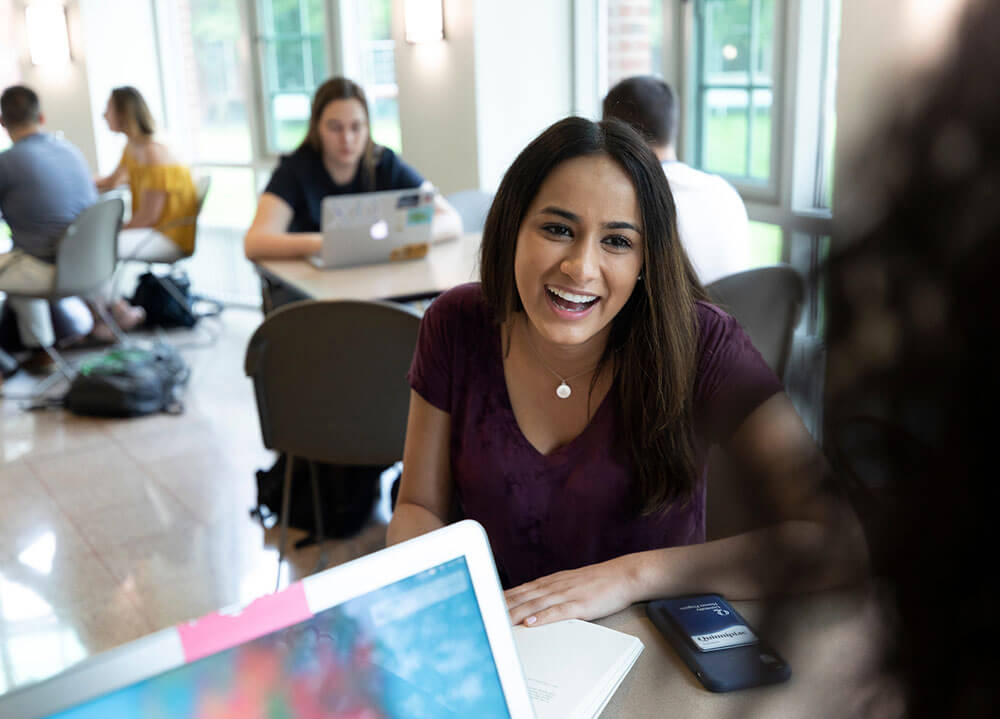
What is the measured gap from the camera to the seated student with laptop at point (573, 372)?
55.3 inches

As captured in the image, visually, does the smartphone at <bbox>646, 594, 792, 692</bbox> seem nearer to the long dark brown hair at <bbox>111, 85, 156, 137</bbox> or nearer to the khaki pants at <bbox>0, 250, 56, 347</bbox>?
the khaki pants at <bbox>0, 250, 56, 347</bbox>

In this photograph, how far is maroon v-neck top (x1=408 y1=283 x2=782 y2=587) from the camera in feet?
4.66

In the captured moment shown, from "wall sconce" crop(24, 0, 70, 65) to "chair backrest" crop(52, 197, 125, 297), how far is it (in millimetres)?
2714

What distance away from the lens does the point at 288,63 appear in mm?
5734

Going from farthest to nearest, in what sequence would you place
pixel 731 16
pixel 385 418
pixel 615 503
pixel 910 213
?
1. pixel 731 16
2. pixel 385 418
3. pixel 615 503
4. pixel 910 213

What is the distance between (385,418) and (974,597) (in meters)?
2.13

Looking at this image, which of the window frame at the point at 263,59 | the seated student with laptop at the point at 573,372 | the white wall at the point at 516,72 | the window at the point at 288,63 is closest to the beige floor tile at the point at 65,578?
the seated student with laptop at the point at 573,372

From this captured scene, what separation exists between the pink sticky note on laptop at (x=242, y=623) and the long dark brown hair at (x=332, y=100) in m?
2.86

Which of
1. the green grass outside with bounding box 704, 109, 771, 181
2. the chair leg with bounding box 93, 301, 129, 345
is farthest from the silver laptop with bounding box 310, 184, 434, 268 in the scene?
the chair leg with bounding box 93, 301, 129, 345

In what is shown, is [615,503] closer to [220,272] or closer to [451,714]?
[451,714]

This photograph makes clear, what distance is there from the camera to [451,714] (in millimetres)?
774

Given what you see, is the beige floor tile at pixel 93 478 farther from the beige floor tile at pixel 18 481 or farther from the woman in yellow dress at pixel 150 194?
the woman in yellow dress at pixel 150 194

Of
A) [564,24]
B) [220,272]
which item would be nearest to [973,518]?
[564,24]

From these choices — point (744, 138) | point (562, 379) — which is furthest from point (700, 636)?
point (744, 138)
